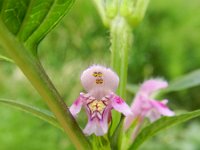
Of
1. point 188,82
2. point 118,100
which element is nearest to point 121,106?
point 118,100

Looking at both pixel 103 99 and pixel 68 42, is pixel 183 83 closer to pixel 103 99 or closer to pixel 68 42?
pixel 103 99

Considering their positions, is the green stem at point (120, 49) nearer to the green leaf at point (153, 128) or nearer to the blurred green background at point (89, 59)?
the green leaf at point (153, 128)

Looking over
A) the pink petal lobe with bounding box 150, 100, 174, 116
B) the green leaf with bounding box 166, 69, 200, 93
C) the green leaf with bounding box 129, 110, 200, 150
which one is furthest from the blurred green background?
the green leaf with bounding box 129, 110, 200, 150

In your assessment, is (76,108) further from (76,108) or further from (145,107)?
(145,107)

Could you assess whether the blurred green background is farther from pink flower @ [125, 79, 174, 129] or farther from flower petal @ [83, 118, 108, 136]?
flower petal @ [83, 118, 108, 136]

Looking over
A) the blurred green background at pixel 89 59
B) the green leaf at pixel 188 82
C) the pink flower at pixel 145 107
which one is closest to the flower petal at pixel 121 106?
the pink flower at pixel 145 107
